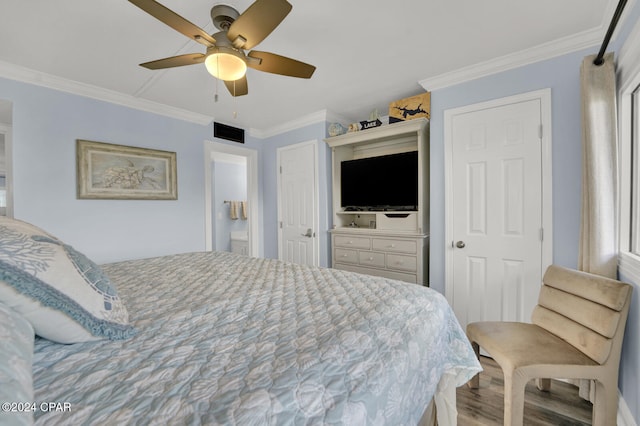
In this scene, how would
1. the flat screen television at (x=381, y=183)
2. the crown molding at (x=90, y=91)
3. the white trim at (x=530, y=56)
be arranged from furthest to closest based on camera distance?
1. the flat screen television at (x=381, y=183)
2. the crown molding at (x=90, y=91)
3. the white trim at (x=530, y=56)

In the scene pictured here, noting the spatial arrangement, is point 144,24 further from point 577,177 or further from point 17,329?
point 577,177

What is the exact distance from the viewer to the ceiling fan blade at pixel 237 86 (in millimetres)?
1964

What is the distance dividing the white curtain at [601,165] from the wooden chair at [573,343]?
180mm

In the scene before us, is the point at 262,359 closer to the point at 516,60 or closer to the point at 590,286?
the point at 590,286

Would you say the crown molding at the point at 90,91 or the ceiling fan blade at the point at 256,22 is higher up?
the crown molding at the point at 90,91

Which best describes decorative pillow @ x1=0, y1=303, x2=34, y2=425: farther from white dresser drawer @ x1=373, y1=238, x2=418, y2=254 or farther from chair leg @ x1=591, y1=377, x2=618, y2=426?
white dresser drawer @ x1=373, y1=238, x2=418, y2=254

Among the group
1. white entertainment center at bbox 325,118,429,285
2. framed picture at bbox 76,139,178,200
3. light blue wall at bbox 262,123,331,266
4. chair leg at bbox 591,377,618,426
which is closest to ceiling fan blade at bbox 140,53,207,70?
framed picture at bbox 76,139,178,200

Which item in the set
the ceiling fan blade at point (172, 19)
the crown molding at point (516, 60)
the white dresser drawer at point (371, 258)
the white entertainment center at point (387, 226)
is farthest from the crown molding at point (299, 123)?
the ceiling fan blade at point (172, 19)

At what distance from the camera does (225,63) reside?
5.28ft

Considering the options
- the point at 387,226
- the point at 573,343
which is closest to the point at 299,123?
the point at 387,226

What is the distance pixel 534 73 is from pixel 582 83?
0.46 m

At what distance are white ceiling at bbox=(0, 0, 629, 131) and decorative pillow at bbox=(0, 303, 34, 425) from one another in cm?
176

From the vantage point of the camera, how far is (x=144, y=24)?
5.77 feet

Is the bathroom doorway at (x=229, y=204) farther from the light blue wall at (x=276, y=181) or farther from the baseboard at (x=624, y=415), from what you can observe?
the baseboard at (x=624, y=415)
